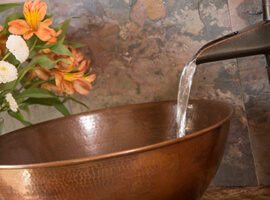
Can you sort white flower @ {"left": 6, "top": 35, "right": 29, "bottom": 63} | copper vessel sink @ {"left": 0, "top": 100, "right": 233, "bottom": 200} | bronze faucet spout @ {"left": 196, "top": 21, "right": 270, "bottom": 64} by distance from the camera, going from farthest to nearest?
white flower @ {"left": 6, "top": 35, "right": 29, "bottom": 63} → bronze faucet spout @ {"left": 196, "top": 21, "right": 270, "bottom": 64} → copper vessel sink @ {"left": 0, "top": 100, "right": 233, "bottom": 200}

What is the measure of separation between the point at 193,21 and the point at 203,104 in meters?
0.24

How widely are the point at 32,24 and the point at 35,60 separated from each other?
0.08 meters

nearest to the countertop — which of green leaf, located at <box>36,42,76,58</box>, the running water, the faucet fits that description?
the running water

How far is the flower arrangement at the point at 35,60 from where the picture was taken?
0.75m

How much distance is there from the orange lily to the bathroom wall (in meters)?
0.22

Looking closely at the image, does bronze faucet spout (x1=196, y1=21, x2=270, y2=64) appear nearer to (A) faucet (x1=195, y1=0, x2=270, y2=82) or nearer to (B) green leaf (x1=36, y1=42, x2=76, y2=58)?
(A) faucet (x1=195, y1=0, x2=270, y2=82)

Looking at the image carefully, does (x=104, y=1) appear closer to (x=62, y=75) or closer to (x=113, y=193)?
(x=62, y=75)

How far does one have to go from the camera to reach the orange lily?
78 centimetres

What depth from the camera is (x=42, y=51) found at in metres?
0.89

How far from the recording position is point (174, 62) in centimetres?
93

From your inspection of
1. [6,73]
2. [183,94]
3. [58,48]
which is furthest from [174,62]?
[6,73]

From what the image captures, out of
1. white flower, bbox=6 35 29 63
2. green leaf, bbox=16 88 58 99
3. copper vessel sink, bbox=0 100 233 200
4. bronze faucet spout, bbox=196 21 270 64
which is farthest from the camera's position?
green leaf, bbox=16 88 58 99

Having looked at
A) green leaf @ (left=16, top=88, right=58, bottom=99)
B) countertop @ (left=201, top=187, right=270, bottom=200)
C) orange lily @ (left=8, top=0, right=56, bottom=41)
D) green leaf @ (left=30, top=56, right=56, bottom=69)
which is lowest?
countertop @ (left=201, top=187, right=270, bottom=200)

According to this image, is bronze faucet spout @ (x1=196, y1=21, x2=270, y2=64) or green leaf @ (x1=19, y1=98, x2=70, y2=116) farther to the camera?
green leaf @ (x1=19, y1=98, x2=70, y2=116)
